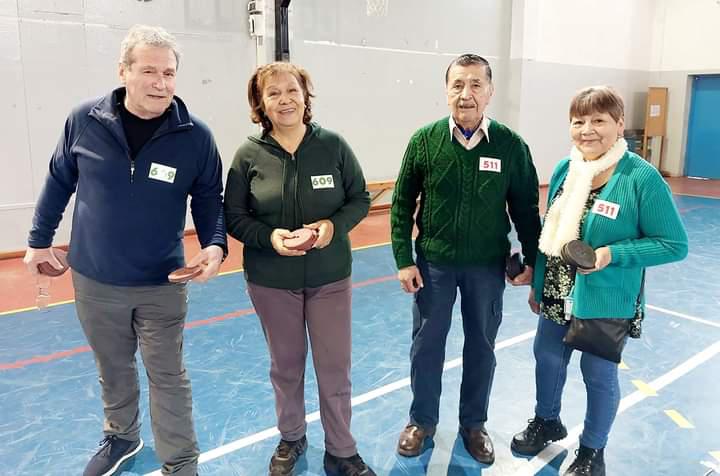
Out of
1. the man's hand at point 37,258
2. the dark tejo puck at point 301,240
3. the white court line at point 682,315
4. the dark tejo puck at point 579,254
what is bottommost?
the white court line at point 682,315

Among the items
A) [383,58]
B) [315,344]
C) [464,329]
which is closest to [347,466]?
[315,344]

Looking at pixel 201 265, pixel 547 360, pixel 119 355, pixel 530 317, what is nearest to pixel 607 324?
pixel 547 360

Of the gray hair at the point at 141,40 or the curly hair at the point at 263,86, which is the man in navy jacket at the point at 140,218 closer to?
the gray hair at the point at 141,40

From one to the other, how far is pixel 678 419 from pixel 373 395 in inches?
62.6

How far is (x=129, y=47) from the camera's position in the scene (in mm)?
2002

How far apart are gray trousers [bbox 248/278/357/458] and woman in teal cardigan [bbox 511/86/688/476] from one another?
863 mm

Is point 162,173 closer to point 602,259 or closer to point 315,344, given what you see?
point 315,344

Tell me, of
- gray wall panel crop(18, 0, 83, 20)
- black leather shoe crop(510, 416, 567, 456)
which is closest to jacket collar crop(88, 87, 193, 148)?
black leather shoe crop(510, 416, 567, 456)

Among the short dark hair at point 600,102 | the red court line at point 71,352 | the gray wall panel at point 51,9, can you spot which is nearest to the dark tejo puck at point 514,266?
the short dark hair at point 600,102

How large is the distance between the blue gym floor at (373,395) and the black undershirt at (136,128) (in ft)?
4.67

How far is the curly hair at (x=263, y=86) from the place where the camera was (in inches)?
86.0

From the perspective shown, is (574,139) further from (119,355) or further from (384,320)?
(384,320)

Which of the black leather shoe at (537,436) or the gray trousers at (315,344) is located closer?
the gray trousers at (315,344)

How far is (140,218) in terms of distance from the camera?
83.4 inches
